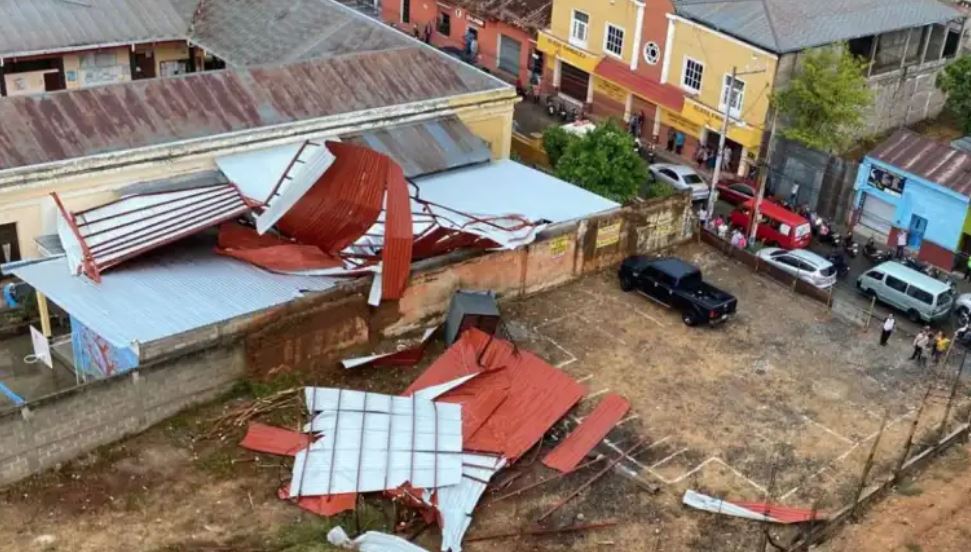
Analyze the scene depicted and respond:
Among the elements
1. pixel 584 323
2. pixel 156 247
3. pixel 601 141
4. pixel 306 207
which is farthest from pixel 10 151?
pixel 601 141

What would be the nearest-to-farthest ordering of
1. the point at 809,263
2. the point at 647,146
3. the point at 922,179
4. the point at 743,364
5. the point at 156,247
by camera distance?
the point at 156,247 → the point at 743,364 → the point at 809,263 → the point at 922,179 → the point at 647,146

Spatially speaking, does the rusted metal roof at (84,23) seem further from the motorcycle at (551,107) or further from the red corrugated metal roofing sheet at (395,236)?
the red corrugated metal roofing sheet at (395,236)

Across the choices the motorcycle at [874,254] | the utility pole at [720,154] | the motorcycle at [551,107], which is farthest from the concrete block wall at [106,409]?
the motorcycle at [551,107]

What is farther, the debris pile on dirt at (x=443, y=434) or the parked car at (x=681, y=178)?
the parked car at (x=681, y=178)

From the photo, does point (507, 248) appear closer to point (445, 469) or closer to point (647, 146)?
point (445, 469)

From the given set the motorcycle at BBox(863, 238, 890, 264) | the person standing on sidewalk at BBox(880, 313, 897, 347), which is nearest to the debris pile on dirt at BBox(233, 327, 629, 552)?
the person standing on sidewalk at BBox(880, 313, 897, 347)

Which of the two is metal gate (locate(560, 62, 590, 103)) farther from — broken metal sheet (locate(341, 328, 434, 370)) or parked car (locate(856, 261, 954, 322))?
broken metal sheet (locate(341, 328, 434, 370))
